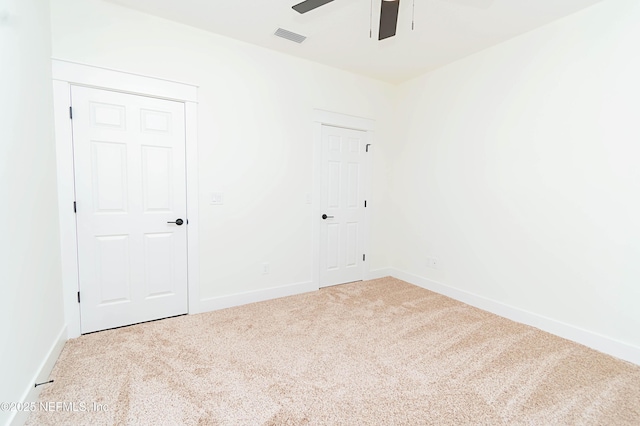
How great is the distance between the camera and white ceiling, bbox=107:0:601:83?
2.34 m

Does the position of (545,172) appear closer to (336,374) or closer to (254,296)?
(336,374)

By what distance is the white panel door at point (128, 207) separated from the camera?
2418 mm

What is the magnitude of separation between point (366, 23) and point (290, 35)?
2.46 ft

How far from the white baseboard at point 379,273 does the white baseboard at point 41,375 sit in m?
3.26

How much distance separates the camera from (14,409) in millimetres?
1422

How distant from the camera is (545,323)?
2.65m

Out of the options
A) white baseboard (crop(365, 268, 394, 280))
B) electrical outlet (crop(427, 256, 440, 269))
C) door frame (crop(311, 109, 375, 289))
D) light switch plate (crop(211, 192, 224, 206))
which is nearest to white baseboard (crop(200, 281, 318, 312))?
door frame (crop(311, 109, 375, 289))

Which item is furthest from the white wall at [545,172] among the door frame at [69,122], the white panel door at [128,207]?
the door frame at [69,122]

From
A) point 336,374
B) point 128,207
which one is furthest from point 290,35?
point 336,374

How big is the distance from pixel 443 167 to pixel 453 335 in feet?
6.46

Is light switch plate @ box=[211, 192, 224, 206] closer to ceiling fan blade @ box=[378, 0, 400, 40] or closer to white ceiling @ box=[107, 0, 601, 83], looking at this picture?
white ceiling @ box=[107, 0, 601, 83]

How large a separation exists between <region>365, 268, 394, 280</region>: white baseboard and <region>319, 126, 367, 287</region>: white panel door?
0.46 ft

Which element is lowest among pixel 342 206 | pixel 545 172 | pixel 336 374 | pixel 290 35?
pixel 336 374

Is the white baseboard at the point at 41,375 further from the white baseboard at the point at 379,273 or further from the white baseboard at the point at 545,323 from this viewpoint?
the white baseboard at the point at 545,323
